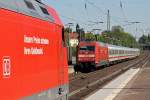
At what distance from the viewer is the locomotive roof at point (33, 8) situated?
8791mm

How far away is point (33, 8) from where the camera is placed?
A: 1044 centimetres

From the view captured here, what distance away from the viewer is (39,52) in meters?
10.5

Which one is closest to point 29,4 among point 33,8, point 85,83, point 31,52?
point 33,8

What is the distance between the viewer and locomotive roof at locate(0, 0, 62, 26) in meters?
8.79

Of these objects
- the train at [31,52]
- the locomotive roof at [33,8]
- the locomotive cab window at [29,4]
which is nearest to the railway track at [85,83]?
the train at [31,52]

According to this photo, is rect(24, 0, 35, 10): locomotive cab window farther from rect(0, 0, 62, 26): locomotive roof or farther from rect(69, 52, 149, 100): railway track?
rect(69, 52, 149, 100): railway track

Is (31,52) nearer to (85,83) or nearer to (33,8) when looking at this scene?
(33,8)

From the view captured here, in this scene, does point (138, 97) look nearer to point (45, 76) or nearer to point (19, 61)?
point (45, 76)

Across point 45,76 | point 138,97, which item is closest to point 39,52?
point 45,76

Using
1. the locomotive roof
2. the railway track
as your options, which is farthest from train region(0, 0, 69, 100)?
the railway track

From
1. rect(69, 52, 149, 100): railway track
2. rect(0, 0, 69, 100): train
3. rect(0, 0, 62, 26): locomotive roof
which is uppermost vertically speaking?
rect(0, 0, 62, 26): locomotive roof

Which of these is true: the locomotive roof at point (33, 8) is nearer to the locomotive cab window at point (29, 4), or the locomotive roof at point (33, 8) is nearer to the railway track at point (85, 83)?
the locomotive cab window at point (29, 4)

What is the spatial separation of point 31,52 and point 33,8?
1091 mm

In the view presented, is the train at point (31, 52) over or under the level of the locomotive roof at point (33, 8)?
under
